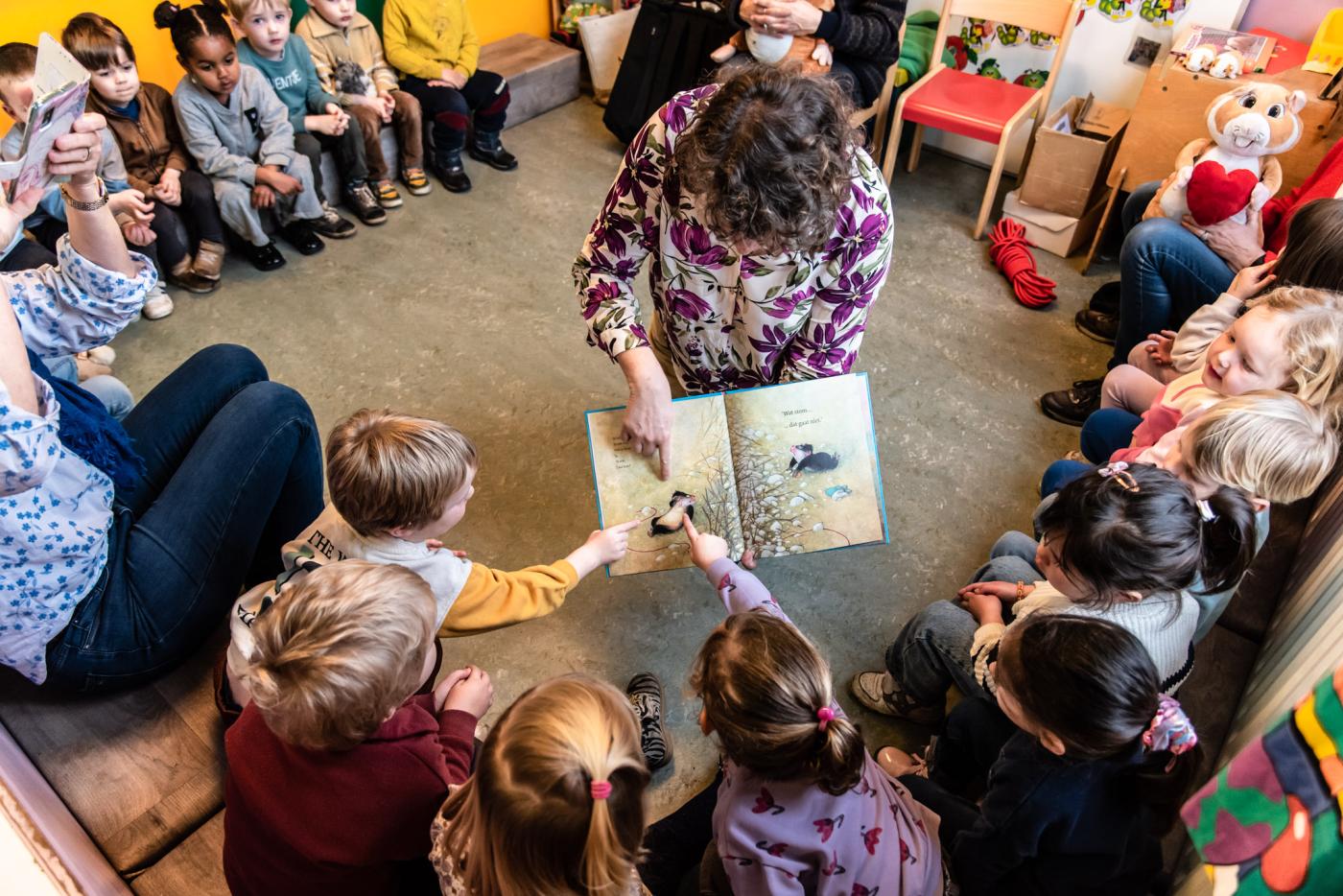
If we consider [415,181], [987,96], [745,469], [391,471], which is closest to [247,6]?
[415,181]

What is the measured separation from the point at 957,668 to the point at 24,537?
1827 millimetres

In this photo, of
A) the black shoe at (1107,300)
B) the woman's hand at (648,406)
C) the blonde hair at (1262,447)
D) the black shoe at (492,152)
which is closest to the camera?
the blonde hair at (1262,447)

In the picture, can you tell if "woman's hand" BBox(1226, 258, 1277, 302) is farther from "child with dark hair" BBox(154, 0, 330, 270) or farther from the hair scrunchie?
"child with dark hair" BBox(154, 0, 330, 270)

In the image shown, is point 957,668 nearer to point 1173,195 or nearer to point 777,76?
point 777,76

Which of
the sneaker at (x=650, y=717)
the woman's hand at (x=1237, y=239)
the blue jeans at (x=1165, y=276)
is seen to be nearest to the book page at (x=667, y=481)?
the sneaker at (x=650, y=717)

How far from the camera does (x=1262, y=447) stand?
1688mm

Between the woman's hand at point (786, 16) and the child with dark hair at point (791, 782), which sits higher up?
the woman's hand at point (786, 16)

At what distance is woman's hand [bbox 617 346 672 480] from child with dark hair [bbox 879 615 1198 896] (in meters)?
0.80

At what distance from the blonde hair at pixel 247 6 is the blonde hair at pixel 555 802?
3299 millimetres

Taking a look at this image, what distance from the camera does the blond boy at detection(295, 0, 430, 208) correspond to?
3686mm

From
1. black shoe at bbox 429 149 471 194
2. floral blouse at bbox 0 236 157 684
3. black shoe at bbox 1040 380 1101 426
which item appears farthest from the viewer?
black shoe at bbox 429 149 471 194

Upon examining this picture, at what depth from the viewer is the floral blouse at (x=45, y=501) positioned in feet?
4.36

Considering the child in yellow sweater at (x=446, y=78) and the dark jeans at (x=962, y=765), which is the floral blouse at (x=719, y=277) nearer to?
the dark jeans at (x=962, y=765)

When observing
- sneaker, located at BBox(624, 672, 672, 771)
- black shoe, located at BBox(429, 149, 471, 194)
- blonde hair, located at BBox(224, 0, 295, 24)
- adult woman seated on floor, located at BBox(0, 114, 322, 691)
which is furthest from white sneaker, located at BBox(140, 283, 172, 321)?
sneaker, located at BBox(624, 672, 672, 771)
